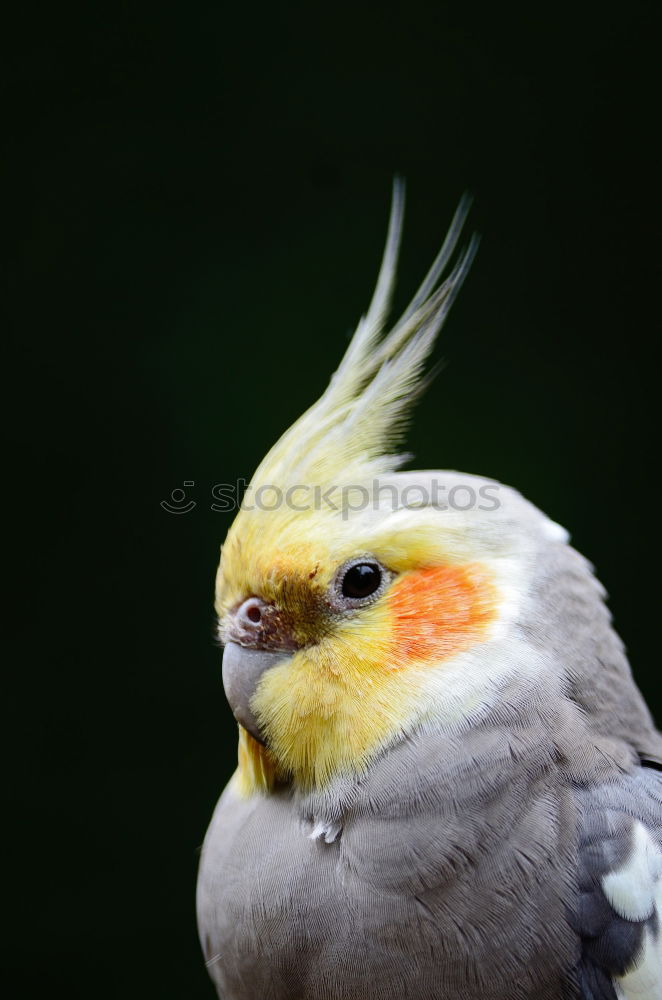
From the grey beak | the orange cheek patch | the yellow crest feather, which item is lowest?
the grey beak

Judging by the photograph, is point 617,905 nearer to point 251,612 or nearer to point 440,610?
point 440,610

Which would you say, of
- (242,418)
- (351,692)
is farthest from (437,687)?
(242,418)

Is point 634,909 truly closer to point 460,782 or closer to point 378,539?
point 460,782

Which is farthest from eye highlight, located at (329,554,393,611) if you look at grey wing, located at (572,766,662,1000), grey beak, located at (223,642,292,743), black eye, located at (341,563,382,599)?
grey wing, located at (572,766,662,1000)

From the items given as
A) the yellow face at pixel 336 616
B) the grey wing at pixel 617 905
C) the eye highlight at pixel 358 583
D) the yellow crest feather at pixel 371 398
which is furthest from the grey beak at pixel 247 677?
the grey wing at pixel 617 905

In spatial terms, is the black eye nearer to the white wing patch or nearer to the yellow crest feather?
the yellow crest feather

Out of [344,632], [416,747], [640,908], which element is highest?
[344,632]

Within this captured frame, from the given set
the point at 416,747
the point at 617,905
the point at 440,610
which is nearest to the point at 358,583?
the point at 440,610
